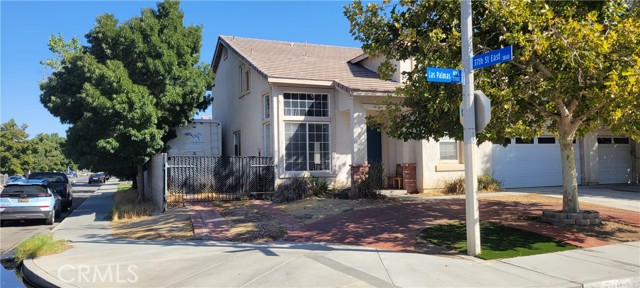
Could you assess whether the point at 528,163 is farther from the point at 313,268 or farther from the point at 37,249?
the point at 37,249

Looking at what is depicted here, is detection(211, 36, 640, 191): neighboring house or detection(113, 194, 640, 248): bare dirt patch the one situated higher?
detection(211, 36, 640, 191): neighboring house

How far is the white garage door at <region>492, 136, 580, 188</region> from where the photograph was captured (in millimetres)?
17266

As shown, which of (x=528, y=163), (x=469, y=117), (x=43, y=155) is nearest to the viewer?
(x=469, y=117)

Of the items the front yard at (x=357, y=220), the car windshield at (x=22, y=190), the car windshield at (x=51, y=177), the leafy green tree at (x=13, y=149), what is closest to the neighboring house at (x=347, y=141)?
the front yard at (x=357, y=220)

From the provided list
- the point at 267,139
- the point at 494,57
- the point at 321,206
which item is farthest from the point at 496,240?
the point at 267,139

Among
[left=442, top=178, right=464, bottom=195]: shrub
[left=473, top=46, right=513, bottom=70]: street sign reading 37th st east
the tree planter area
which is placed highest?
[left=473, top=46, right=513, bottom=70]: street sign reading 37th st east

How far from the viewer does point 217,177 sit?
15922 millimetres

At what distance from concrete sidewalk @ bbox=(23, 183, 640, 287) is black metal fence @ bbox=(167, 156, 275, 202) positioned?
6786 mm

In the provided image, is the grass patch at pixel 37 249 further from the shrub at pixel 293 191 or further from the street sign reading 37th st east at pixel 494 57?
the street sign reading 37th st east at pixel 494 57

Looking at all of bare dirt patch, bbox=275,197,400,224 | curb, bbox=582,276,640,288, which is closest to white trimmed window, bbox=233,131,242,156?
bare dirt patch, bbox=275,197,400,224

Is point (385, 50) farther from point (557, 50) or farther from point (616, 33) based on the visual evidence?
point (616, 33)

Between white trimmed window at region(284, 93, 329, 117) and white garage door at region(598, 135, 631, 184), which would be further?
white garage door at region(598, 135, 631, 184)

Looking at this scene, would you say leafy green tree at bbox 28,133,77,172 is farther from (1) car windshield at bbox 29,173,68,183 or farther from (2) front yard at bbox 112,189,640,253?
(2) front yard at bbox 112,189,640,253

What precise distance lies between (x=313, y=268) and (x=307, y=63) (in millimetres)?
12493
